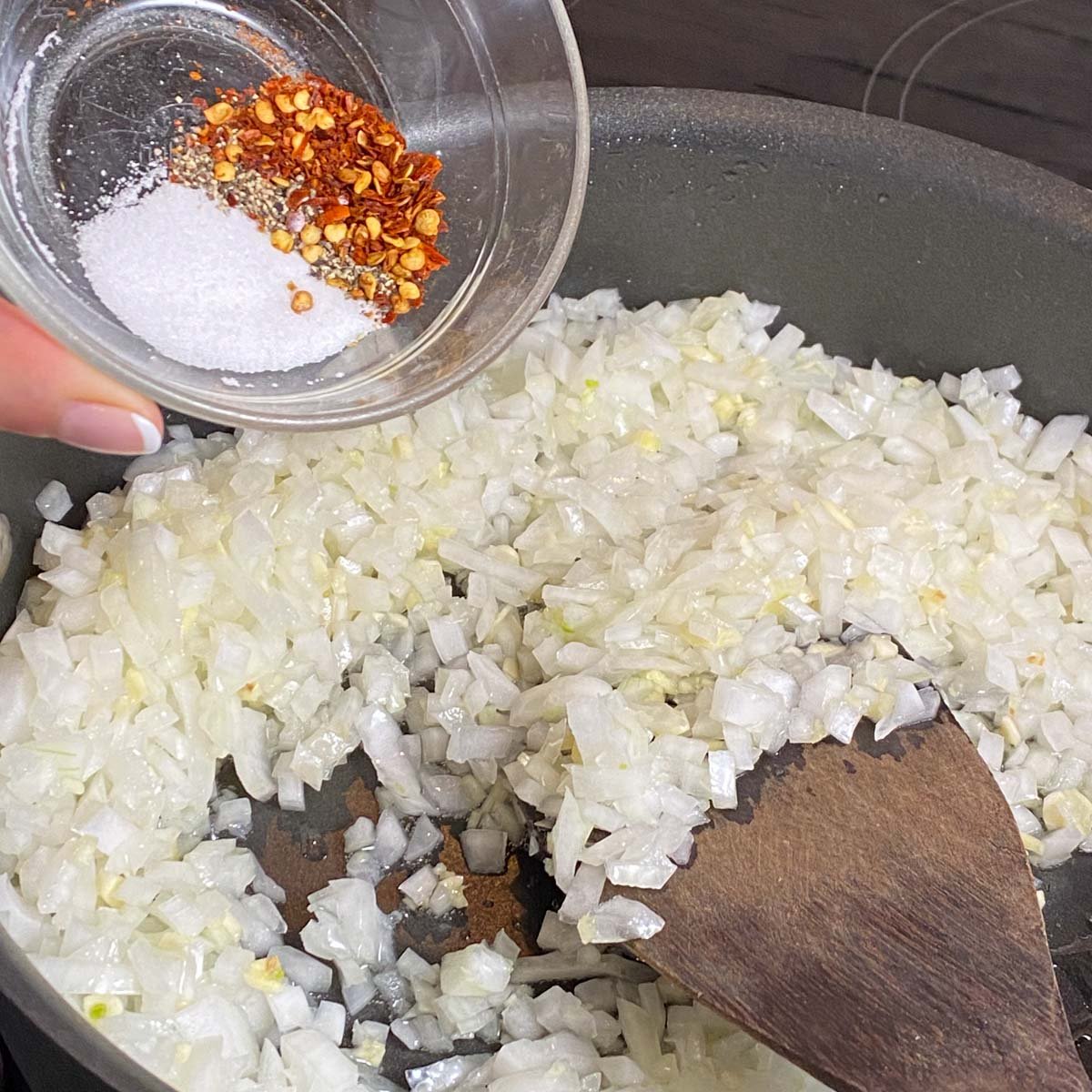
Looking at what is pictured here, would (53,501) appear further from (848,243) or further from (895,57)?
(895,57)

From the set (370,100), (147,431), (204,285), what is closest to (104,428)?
(147,431)

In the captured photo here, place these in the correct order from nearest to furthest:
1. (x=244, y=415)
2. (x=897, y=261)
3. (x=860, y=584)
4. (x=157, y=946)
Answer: (x=244, y=415) → (x=157, y=946) → (x=860, y=584) → (x=897, y=261)

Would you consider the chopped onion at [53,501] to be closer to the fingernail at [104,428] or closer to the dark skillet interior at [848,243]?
the dark skillet interior at [848,243]

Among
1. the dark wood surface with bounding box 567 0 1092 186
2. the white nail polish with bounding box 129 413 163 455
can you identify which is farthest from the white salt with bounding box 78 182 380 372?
the dark wood surface with bounding box 567 0 1092 186

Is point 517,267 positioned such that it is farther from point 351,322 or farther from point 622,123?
point 622,123

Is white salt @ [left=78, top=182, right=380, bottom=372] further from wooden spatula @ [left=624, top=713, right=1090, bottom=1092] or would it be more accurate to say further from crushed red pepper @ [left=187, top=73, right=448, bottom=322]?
wooden spatula @ [left=624, top=713, right=1090, bottom=1092]

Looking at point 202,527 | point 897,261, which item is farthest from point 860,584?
point 202,527
